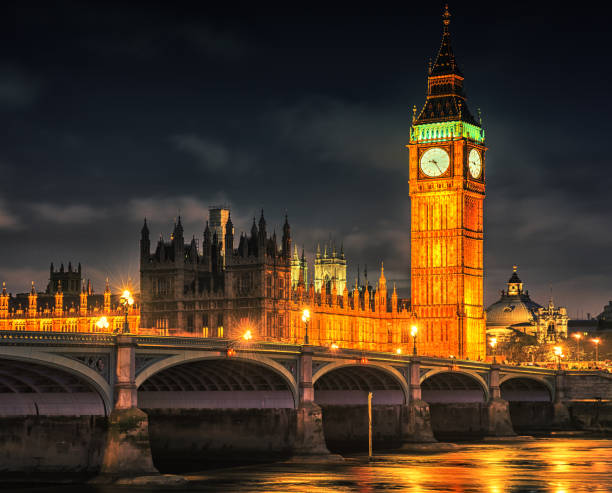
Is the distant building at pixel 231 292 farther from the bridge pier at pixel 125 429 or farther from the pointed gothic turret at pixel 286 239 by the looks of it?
the bridge pier at pixel 125 429

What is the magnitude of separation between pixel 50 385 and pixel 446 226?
109 metres

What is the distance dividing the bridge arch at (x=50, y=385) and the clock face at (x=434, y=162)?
109101mm

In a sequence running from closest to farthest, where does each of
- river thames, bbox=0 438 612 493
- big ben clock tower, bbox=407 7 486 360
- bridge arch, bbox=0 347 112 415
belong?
1. bridge arch, bbox=0 347 112 415
2. river thames, bbox=0 438 612 493
3. big ben clock tower, bbox=407 7 486 360

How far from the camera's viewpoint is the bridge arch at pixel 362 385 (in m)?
100

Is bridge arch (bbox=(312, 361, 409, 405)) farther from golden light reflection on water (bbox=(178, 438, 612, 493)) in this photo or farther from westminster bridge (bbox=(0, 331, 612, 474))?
golden light reflection on water (bbox=(178, 438, 612, 493))

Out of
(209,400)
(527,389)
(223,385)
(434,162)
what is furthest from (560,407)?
(209,400)

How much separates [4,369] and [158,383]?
1962cm

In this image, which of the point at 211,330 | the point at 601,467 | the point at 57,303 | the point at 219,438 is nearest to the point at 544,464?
the point at 601,467

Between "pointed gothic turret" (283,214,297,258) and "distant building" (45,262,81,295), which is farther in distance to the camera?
"distant building" (45,262,81,295)

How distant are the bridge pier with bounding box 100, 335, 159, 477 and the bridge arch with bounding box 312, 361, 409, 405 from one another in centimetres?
3253

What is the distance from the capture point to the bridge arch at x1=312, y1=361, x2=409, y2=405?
100m

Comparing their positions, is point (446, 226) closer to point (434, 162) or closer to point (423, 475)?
point (434, 162)

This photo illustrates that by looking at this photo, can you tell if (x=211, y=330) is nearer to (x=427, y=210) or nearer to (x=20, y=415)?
(x=427, y=210)

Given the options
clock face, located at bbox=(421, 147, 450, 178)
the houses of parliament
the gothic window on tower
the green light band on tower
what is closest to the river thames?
the gothic window on tower
